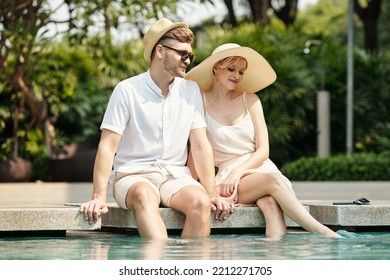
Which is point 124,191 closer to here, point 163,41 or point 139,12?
point 163,41

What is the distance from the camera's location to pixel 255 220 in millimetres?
7645

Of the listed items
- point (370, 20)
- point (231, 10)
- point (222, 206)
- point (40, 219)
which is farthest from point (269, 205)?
point (231, 10)

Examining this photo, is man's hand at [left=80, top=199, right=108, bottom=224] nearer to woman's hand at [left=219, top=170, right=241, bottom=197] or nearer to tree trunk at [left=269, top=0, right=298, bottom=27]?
woman's hand at [left=219, top=170, right=241, bottom=197]

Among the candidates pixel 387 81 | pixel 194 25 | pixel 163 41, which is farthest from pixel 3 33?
pixel 194 25

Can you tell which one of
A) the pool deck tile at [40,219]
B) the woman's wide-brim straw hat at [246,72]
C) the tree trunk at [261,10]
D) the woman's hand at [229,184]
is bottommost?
the pool deck tile at [40,219]

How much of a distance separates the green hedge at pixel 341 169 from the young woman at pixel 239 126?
12.2m

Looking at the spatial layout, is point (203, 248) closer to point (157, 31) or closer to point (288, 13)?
point (157, 31)

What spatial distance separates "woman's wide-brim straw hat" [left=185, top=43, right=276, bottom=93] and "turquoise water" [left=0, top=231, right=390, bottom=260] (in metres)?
1.16

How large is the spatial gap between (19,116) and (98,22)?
646cm

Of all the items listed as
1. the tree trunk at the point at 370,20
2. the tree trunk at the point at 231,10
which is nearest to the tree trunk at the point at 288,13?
the tree trunk at the point at 231,10

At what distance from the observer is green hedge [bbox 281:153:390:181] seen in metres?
20.1

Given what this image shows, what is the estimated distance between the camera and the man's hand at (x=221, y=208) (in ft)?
24.5

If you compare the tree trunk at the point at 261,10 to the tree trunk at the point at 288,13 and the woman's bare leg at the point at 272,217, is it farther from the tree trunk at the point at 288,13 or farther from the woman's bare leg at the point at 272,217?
the woman's bare leg at the point at 272,217

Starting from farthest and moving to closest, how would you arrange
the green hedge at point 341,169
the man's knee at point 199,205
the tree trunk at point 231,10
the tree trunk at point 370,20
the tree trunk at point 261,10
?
the tree trunk at point 231,10 < the tree trunk at point 370,20 < the tree trunk at point 261,10 < the green hedge at point 341,169 < the man's knee at point 199,205
